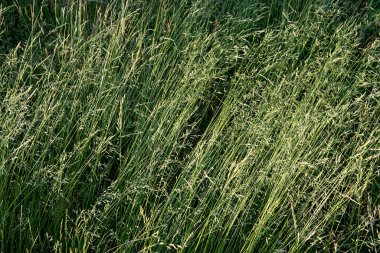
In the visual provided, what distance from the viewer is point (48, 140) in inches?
121

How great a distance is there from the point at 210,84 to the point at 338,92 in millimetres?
668

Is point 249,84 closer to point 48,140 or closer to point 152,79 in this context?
point 152,79

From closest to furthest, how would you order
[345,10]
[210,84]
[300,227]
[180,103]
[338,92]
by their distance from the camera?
1. [300,227]
2. [180,103]
3. [338,92]
4. [210,84]
5. [345,10]

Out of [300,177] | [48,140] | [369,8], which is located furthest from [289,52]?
[48,140]

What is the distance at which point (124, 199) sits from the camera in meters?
2.98

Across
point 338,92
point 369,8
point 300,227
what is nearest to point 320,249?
point 300,227

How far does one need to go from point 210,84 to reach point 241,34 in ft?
1.49

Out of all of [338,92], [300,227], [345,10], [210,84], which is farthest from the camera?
[345,10]

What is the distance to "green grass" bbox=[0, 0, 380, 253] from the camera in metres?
2.81

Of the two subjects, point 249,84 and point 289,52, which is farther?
point 289,52

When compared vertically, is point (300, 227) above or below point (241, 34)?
below

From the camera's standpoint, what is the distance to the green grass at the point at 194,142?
2.81 meters

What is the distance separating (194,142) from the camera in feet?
11.7

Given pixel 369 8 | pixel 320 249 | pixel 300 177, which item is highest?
pixel 369 8
